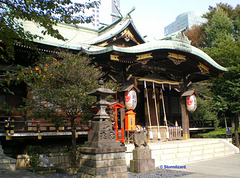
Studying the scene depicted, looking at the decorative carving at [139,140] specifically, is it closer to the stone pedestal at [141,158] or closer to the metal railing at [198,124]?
the stone pedestal at [141,158]

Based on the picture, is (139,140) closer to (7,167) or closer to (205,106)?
(7,167)

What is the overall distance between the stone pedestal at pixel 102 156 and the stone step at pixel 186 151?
3.15 meters

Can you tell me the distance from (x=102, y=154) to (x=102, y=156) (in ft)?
0.20

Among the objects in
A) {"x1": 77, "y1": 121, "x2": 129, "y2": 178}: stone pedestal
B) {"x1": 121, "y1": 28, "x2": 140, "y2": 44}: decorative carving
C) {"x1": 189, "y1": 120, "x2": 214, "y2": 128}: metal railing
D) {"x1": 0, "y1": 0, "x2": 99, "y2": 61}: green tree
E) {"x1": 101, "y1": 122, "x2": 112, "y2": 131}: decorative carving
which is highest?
{"x1": 121, "y1": 28, "x2": 140, "y2": 44}: decorative carving

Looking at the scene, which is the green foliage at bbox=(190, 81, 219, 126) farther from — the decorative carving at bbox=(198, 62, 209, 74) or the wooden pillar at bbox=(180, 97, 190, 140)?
the wooden pillar at bbox=(180, 97, 190, 140)

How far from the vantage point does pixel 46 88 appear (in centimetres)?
960

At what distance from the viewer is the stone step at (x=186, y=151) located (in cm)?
1084

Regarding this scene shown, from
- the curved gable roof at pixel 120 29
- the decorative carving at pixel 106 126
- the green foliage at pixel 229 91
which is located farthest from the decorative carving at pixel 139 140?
the green foliage at pixel 229 91

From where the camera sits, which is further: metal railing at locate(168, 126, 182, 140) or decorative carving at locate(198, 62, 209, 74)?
decorative carving at locate(198, 62, 209, 74)

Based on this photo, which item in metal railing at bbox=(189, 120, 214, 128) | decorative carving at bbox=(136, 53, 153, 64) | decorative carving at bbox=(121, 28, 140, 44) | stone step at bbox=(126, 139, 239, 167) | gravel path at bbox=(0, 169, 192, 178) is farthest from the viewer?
metal railing at bbox=(189, 120, 214, 128)

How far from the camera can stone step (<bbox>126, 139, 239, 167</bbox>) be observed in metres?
10.8

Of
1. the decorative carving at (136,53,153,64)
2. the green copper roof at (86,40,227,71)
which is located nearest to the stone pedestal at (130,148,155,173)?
the green copper roof at (86,40,227,71)

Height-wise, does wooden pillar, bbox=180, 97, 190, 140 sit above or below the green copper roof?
below

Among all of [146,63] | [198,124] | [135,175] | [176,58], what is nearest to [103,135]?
[135,175]
